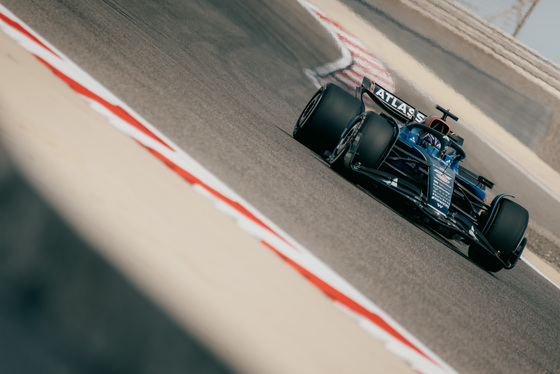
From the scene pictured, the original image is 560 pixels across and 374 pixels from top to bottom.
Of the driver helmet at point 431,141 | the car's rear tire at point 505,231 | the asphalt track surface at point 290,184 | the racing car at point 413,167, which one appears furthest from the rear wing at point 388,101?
the car's rear tire at point 505,231

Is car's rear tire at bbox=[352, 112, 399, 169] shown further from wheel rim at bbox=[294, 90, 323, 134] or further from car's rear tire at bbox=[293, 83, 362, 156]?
wheel rim at bbox=[294, 90, 323, 134]

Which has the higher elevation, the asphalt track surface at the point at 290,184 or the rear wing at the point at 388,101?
the rear wing at the point at 388,101

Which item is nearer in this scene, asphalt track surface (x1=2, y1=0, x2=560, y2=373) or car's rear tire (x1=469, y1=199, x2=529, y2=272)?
asphalt track surface (x1=2, y1=0, x2=560, y2=373)

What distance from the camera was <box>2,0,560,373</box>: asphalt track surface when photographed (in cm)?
377

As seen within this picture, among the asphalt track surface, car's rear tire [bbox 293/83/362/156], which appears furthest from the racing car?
→ the asphalt track surface

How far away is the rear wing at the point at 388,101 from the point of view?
6660 mm

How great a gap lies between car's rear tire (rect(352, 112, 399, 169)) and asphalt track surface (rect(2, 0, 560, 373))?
34 centimetres

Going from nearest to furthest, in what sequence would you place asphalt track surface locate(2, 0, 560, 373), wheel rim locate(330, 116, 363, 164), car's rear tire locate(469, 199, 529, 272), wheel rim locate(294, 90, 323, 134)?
asphalt track surface locate(2, 0, 560, 373), wheel rim locate(330, 116, 363, 164), car's rear tire locate(469, 199, 529, 272), wheel rim locate(294, 90, 323, 134)

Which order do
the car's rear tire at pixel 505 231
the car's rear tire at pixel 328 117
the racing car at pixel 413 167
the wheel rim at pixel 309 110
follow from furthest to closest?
the wheel rim at pixel 309 110, the car's rear tire at pixel 328 117, the car's rear tire at pixel 505 231, the racing car at pixel 413 167

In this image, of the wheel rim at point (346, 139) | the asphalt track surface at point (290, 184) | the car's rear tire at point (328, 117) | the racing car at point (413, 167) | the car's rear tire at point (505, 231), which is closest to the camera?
the asphalt track surface at point (290, 184)

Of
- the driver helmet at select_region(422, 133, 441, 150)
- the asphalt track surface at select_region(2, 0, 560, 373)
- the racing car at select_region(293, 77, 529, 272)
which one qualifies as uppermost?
the driver helmet at select_region(422, 133, 441, 150)

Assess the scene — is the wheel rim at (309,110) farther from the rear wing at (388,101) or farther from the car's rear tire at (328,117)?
the rear wing at (388,101)

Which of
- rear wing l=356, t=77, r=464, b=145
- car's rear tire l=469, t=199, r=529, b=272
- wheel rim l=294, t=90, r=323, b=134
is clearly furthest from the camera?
rear wing l=356, t=77, r=464, b=145

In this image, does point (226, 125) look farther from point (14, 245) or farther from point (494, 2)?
point (494, 2)
